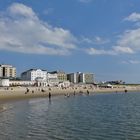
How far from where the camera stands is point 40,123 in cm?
2898

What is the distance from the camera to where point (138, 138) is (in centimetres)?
2152

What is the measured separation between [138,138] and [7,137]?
27.8 ft

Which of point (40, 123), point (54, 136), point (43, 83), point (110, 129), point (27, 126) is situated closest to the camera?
point (54, 136)

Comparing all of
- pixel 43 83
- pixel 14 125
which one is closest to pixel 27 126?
pixel 14 125

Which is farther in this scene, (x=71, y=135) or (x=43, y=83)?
(x=43, y=83)

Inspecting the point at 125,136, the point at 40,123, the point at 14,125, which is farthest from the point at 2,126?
the point at 125,136

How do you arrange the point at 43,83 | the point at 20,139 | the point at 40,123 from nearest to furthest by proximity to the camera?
the point at 20,139 → the point at 40,123 → the point at 43,83

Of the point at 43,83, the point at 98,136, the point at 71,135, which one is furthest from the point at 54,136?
the point at 43,83

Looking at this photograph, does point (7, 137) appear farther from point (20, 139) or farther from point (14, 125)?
point (14, 125)

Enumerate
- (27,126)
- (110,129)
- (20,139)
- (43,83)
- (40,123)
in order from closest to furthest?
1. (20,139)
2. (110,129)
3. (27,126)
4. (40,123)
5. (43,83)

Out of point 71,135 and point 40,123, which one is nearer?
point 71,135

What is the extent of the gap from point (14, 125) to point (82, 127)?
5711mm

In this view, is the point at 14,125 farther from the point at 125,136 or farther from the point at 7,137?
the point at 125,136

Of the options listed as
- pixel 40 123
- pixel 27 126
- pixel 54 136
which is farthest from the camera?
pixel 40 123
